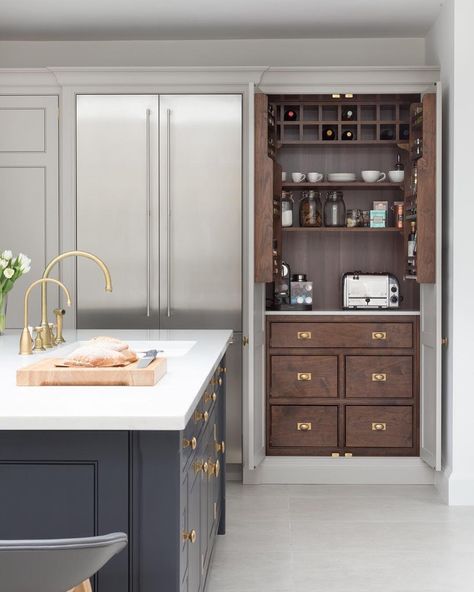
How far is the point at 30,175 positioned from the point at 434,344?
8.11 ft

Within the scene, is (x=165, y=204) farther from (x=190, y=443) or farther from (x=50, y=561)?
→ (x=50, y=561)

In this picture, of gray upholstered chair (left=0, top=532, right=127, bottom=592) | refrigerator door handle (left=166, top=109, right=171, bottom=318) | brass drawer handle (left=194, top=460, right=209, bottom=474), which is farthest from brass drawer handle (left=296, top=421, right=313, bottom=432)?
gray upholstered chair (left=0, top=532, right=127, bottom=592)

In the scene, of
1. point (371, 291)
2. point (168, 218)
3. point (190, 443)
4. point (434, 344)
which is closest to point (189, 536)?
point (190, 443)

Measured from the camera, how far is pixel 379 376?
4.70 metres

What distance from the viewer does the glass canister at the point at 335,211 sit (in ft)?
16.2

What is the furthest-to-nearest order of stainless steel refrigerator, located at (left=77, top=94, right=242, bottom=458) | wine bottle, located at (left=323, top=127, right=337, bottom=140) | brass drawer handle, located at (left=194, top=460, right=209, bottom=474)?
1. wine bottle, located at (left=323, top=127, right=337, bottom=140)
2. stainless steel refrigerator, located at (left=77, top=94, right=242, bottom=458)
3. brass drawer handle, located at (left=194, top=460, right=209, bottom=474)

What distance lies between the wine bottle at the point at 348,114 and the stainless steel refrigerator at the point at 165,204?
0.73 metres

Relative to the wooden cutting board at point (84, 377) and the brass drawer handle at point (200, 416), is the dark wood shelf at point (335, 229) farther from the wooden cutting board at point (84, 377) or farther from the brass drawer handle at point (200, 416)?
the wooden cutting board at point (84, 377)

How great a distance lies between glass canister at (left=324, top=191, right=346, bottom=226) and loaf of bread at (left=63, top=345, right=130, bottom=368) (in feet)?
9.23

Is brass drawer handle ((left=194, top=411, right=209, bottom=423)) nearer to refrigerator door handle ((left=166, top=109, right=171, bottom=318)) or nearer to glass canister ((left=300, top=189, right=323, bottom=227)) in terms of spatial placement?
refrigerator door handle ((left=166, top=109, right=171, bottom=318))

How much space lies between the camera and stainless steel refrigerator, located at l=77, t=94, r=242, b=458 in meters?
4.60

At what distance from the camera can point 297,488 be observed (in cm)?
461

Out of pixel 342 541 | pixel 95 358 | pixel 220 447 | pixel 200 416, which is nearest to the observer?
pixel 95 358

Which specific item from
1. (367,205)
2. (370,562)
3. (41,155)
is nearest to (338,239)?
(367,205)
